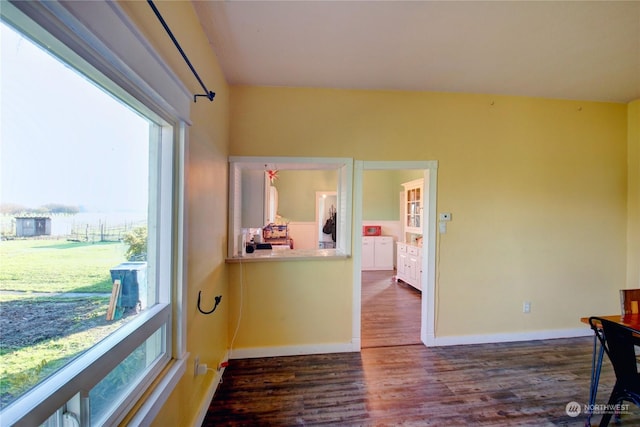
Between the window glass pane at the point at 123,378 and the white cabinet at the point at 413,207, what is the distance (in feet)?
15.2

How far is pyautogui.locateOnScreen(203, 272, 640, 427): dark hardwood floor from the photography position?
1.71 meters

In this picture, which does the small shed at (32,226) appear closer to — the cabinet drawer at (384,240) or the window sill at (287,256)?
the window sill at (287,256)

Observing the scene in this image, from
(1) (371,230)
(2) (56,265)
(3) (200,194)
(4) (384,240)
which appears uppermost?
(3) (200,194)

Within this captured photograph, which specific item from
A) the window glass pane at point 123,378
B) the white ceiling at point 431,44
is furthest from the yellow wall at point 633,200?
the window glass pane at point 123,378

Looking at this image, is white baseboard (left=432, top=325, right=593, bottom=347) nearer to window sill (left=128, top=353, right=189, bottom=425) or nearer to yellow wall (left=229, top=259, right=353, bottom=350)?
yellow wall (left=229, top=259, right=353, bottom=350)

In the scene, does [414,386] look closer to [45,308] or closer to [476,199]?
[476,199]

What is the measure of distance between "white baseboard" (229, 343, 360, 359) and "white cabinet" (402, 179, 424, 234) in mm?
3130

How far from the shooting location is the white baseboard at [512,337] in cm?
263

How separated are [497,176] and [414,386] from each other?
2227mm

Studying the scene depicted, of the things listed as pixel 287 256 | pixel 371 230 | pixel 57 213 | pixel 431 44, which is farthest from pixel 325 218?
pixel 57 213

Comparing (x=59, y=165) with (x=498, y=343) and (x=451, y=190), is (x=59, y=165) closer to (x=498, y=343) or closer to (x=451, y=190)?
(x=451, y=190)

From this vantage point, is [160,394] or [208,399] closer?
[160,394]

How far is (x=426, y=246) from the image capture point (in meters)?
2.63

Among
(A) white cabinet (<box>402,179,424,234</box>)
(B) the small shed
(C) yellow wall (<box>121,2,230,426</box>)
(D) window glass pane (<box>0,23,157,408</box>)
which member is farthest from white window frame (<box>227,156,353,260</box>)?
(A) white cabinet (<box>402,179,424,234</box>)
